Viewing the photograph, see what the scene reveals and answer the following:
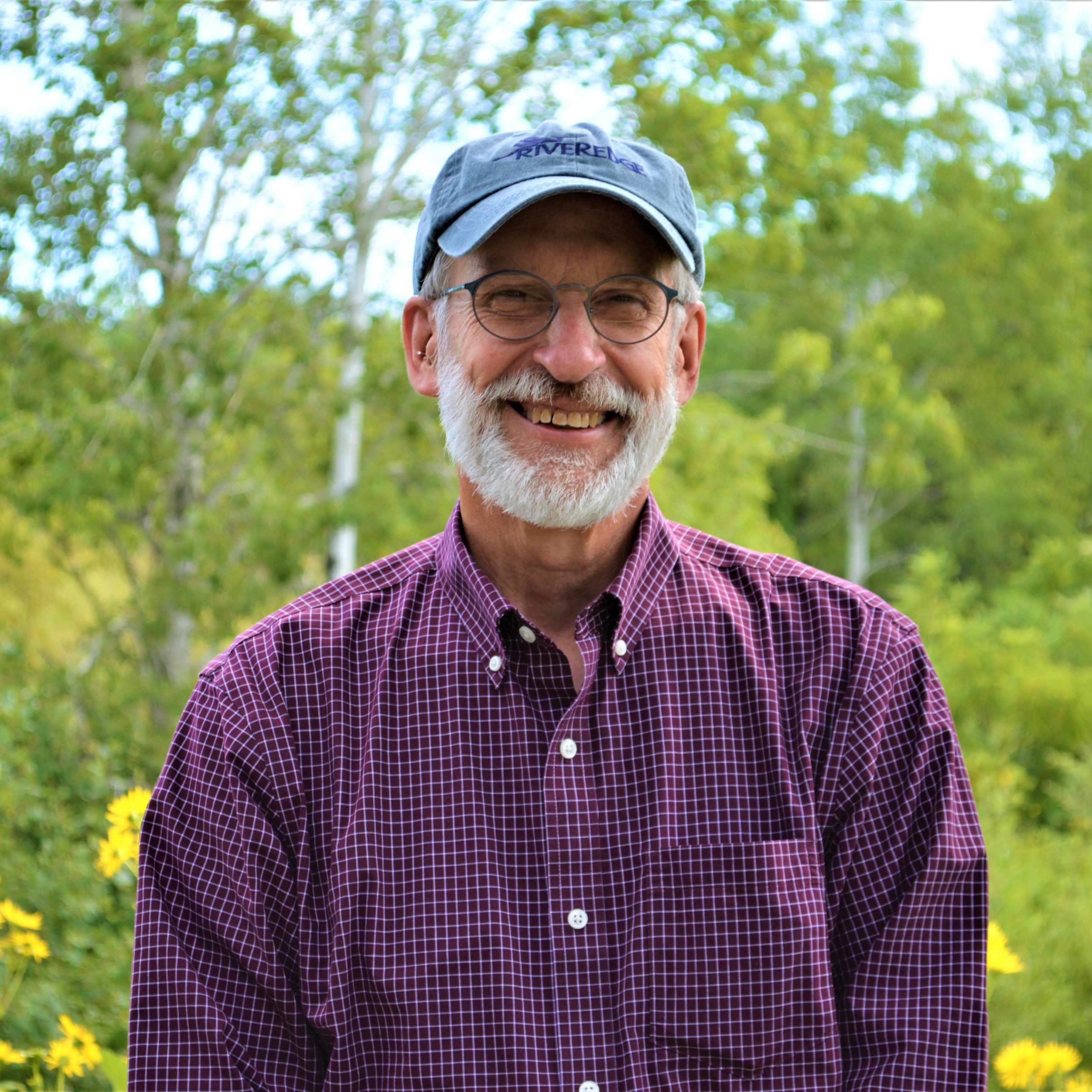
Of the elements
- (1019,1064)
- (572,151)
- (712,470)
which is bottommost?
(1019,1064)

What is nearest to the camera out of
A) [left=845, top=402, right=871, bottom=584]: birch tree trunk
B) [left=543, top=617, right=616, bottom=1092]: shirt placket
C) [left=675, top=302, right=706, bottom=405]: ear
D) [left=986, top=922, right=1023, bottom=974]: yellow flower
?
[left=543, top=617, right=616, bottom=1092]: shirt placket

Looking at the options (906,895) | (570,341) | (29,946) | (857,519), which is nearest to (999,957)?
(906,895)

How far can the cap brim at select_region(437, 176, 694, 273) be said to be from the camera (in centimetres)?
176

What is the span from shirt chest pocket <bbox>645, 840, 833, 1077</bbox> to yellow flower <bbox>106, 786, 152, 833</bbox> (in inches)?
41.8

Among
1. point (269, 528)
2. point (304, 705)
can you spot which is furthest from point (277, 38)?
point (304, 705)

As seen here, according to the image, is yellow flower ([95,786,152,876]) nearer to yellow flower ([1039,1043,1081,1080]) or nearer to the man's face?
the man's face

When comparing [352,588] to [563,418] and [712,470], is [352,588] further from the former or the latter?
[712,470]

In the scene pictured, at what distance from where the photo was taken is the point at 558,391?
187 cm

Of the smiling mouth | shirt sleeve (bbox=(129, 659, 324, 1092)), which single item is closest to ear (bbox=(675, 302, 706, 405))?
the smiling mouth

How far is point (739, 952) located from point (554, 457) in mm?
737

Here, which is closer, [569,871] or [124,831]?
[569,871]

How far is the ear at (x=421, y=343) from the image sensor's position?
2.05 metres

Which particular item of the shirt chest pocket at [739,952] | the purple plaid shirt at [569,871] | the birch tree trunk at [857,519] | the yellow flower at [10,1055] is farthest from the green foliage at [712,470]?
the birch tree trunk at [857,519]

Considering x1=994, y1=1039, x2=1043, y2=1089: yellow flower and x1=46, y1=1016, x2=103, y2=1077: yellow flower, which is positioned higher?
x1=46, y1=1016, x2=103, y2=1077: yellow flower
